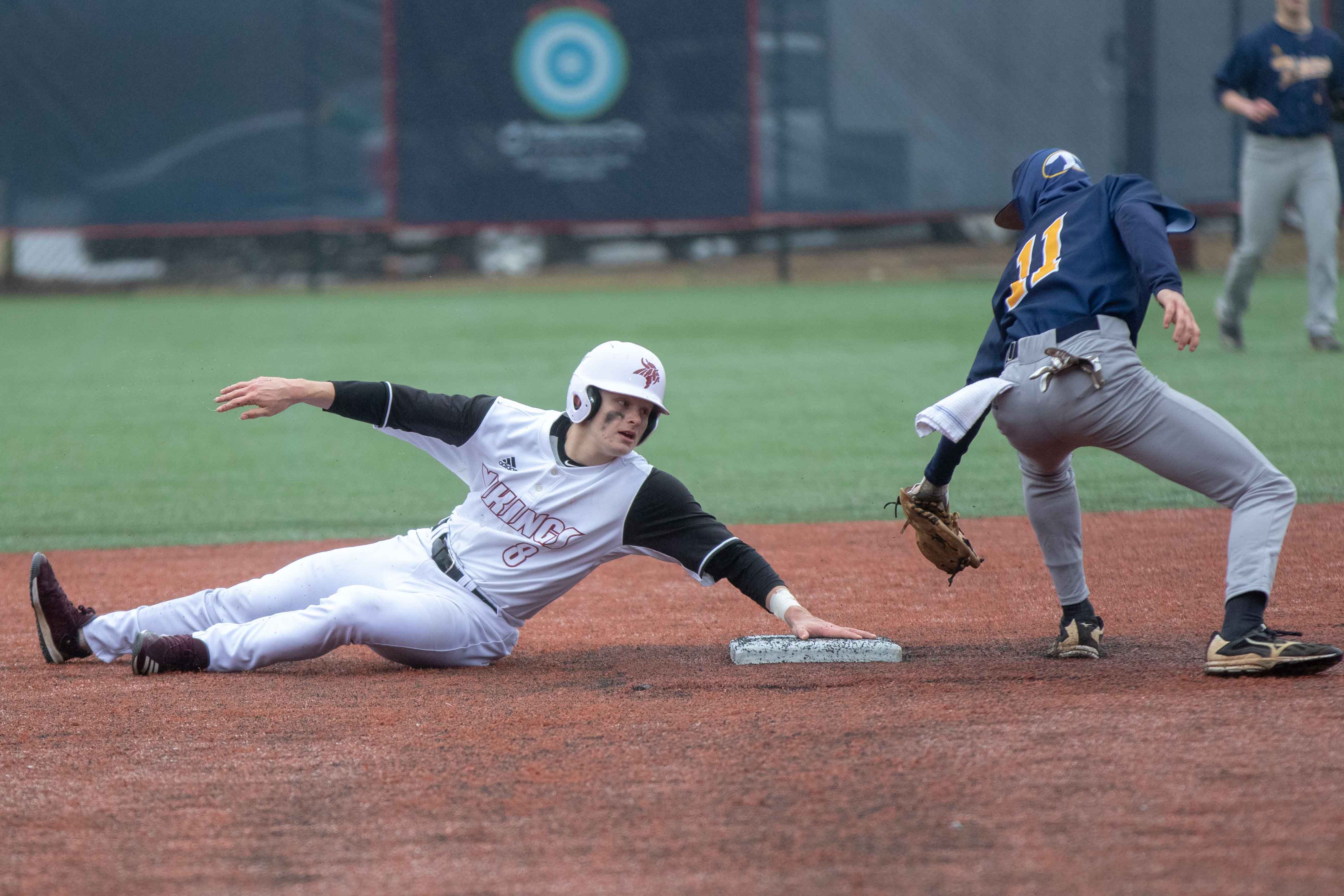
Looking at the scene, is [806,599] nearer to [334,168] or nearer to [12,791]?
[12,791]

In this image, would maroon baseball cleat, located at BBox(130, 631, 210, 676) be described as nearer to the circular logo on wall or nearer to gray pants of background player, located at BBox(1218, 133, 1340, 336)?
gray pants of background player, located at BBox(1218, 133, 1340, 336)

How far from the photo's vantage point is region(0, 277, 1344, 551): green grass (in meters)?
6.46

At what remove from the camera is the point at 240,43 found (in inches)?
674

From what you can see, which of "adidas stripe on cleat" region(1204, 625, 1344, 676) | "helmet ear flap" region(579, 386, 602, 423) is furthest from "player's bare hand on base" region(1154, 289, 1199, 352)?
"helmet ear flap" region(579, 386, 602, 423)

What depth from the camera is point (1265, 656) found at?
343 centimetres

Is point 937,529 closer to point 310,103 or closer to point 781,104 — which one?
point 781,104

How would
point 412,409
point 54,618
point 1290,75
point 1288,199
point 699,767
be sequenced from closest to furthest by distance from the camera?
point 699,767 < point 412,409 < point 54,618 < point 1290,75 < point 1288,199

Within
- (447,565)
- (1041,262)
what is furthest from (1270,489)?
(447,565)

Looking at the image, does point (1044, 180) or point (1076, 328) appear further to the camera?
point (1044, 180)

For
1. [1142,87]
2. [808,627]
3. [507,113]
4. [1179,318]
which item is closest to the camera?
[1179,318]

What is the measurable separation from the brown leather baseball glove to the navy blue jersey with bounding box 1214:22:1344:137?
598cm

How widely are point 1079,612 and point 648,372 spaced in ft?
4.58

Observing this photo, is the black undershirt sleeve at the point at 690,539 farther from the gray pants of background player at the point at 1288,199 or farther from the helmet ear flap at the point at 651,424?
the gray pants of background player at the point at 1288,199

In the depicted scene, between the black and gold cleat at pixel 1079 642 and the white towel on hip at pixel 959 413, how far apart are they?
Result: 29.1 inches
